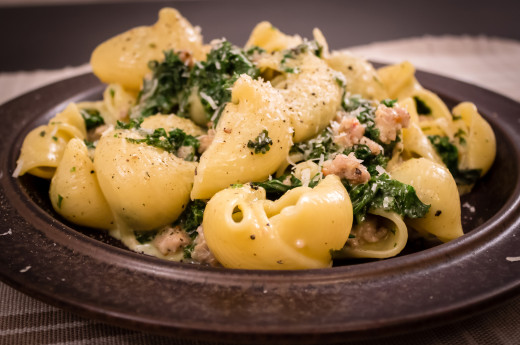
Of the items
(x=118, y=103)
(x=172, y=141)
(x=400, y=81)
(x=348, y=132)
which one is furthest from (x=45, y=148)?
(x=400, y=81)

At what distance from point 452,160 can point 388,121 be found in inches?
24.9

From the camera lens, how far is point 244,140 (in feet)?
8.09

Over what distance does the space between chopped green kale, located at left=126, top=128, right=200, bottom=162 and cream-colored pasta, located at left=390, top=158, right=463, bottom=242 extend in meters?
1.07

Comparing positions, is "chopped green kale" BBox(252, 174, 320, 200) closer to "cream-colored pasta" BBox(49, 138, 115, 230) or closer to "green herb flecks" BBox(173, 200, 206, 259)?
"green herb flecks" BBox(173, 200, 206, 259)

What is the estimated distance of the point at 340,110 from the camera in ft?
9.72

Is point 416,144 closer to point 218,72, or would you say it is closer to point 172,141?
point 218,72

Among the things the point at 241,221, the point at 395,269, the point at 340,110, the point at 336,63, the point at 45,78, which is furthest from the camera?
the point at 45,78

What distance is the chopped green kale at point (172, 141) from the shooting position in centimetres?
263

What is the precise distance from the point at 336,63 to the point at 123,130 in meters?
1.38

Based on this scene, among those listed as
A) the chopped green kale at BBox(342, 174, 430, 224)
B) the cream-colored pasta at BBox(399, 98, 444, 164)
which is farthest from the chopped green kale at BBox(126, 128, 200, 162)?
the cream-colored pasta at BBox(399, 98, 444, 164)

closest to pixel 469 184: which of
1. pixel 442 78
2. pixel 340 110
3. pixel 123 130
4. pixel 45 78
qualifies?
pixel 340 110

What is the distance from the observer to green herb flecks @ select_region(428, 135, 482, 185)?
3.11 m

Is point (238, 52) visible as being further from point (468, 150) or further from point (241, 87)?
point (468, 150)

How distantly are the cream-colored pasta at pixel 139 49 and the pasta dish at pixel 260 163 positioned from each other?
0.01m
